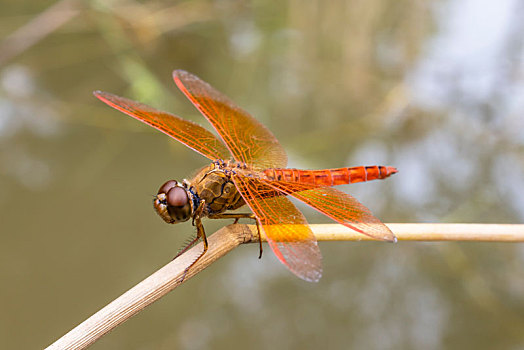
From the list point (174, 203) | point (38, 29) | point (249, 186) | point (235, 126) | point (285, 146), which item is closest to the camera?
point (174, 203)

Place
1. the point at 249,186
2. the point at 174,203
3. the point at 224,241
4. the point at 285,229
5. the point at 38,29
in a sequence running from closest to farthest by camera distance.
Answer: the point at 224,241
the point at 285,229
the point at 174,203
the point at 249,186
the point at 38,29

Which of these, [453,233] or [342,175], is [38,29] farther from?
[453,233]

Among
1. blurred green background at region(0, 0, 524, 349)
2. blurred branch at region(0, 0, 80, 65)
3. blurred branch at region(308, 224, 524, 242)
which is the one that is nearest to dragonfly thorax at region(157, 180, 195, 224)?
blurred branch at region(308, 224, 524, 242)

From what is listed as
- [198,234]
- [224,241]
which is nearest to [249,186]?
[198,234]

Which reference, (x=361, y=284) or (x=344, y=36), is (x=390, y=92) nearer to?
(x=344, y=36)

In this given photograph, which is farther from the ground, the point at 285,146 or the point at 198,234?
the point at 198,234

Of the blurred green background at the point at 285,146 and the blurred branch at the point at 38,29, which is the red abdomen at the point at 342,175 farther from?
the blurred branch at the point at 38,29

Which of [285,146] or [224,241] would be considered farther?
[285,146]
